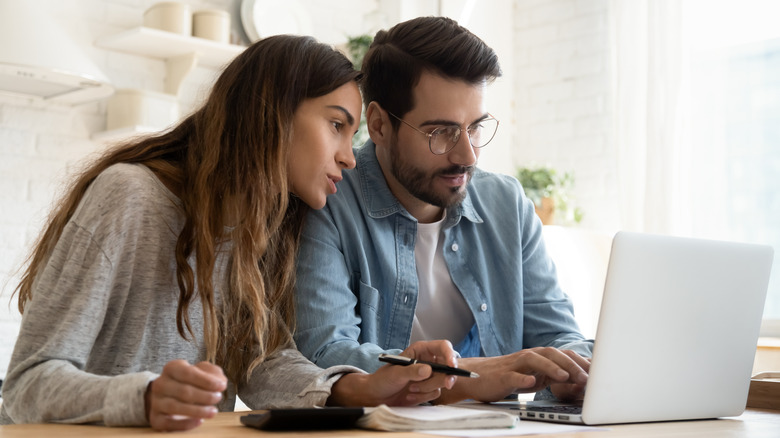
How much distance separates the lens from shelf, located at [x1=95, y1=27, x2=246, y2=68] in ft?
10.1

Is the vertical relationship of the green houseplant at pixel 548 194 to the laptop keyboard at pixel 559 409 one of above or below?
above

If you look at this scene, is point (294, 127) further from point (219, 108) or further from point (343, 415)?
point (343, 415)

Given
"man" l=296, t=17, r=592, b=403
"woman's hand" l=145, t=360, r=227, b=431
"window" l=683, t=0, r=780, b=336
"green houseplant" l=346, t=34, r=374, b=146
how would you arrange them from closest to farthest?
1. "woman's hand" l=145, t=360, r=227, b=431
2. "man" l=296, t=17, r=592, b=403
3. "window" l=683, t=0, r=780, b=336
4. "green houseplant" l=346, t=34, r=374, b=146

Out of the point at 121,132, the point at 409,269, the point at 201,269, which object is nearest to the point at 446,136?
the point at 409,269

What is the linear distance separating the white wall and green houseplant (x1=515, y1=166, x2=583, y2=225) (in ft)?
0.74

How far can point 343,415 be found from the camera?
2.92 ft

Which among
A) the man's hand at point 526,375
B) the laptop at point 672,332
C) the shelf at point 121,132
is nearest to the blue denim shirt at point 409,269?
the man's hand at point 526,375

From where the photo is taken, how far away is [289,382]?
1173mm

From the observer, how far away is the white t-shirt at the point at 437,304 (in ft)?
5.25

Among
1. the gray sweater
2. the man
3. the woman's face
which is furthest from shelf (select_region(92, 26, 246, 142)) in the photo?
the gray sweater

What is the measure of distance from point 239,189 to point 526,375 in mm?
519

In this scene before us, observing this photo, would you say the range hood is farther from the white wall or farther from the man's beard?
the man's beard

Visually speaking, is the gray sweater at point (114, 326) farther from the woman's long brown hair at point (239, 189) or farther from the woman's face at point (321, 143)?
the woman's face at point (321, 143)

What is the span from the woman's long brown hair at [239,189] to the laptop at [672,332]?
466 mm
